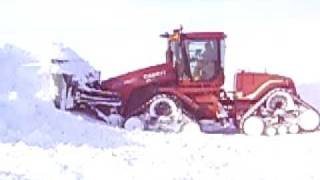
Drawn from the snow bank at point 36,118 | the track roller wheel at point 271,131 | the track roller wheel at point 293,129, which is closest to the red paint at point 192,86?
the track roller wheel at point 271,131

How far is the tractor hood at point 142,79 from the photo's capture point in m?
24.4

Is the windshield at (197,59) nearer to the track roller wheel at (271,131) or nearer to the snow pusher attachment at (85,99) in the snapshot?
the snow pusher attachment at (85,99)

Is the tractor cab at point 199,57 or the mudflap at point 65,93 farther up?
the tractor cab at point 199,57

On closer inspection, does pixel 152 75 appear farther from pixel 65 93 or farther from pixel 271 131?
pixel 271 131

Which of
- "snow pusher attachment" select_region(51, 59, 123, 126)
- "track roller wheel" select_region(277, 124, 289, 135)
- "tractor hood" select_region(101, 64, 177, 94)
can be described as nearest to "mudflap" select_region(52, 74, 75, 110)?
"snow pusher attachment" select_region(51, 59, 123, 126)

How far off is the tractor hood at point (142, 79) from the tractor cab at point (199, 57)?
327 millimetres

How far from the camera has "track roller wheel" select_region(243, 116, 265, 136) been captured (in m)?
23.0

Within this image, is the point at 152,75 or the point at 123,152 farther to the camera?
the point at 152,75

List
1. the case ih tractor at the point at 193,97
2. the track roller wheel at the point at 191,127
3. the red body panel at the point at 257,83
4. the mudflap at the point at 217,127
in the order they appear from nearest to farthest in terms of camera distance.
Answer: the track roller wheel at the point at 191,127, the case ih tractor at the point at 193,97, the mudflap at the point at 217,127, the red body panel at the point at 257,83

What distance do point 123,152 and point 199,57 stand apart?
9859 millimetres

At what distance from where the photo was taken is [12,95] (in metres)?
19.9

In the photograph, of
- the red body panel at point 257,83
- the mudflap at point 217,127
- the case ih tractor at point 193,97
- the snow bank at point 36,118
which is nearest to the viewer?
the snow bank at point 36,118

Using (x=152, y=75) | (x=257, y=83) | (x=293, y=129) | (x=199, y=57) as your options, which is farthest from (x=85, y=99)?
(x=293, y=129)

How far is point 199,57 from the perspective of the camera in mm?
24719
